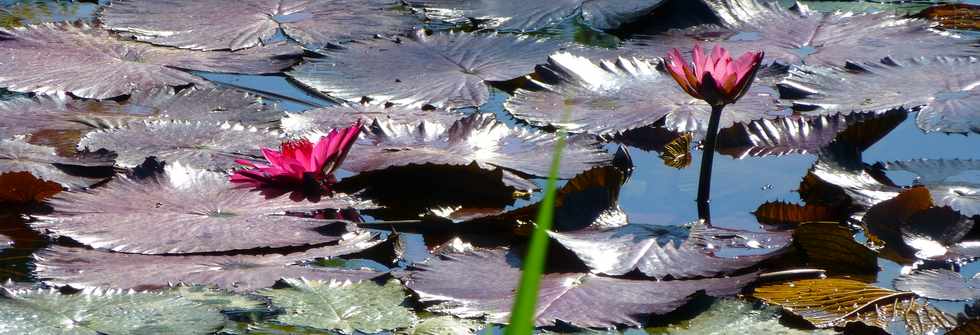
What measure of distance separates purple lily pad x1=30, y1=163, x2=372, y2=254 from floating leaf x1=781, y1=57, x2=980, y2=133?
105cm

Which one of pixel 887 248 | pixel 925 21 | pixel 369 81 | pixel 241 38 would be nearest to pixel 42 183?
pixel 369 81

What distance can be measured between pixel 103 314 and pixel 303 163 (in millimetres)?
530

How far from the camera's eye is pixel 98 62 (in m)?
2.60

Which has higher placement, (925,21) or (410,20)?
(925,21)

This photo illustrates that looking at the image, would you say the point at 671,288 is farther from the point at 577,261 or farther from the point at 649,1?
the point at 649,1

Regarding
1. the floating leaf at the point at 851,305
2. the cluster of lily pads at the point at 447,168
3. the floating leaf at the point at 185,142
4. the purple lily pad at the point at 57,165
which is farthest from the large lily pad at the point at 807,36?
the purple lily pad at the point at 57,165

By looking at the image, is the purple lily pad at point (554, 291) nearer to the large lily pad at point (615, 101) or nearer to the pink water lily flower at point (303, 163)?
the pink water lily flower at point (303, 163)

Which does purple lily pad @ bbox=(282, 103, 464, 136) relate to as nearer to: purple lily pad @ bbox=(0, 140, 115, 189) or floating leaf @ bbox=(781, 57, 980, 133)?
purple lily pad @ bbox=(0, 140, 115, 189)

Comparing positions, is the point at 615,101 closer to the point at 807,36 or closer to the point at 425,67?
the point at 425,67

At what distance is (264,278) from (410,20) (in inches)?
62.2

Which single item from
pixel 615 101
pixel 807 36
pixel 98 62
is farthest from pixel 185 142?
pixel 807 36

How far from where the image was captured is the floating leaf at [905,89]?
2314mm

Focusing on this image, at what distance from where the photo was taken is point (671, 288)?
5.10ft

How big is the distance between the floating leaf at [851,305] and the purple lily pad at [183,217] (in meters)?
0.65
